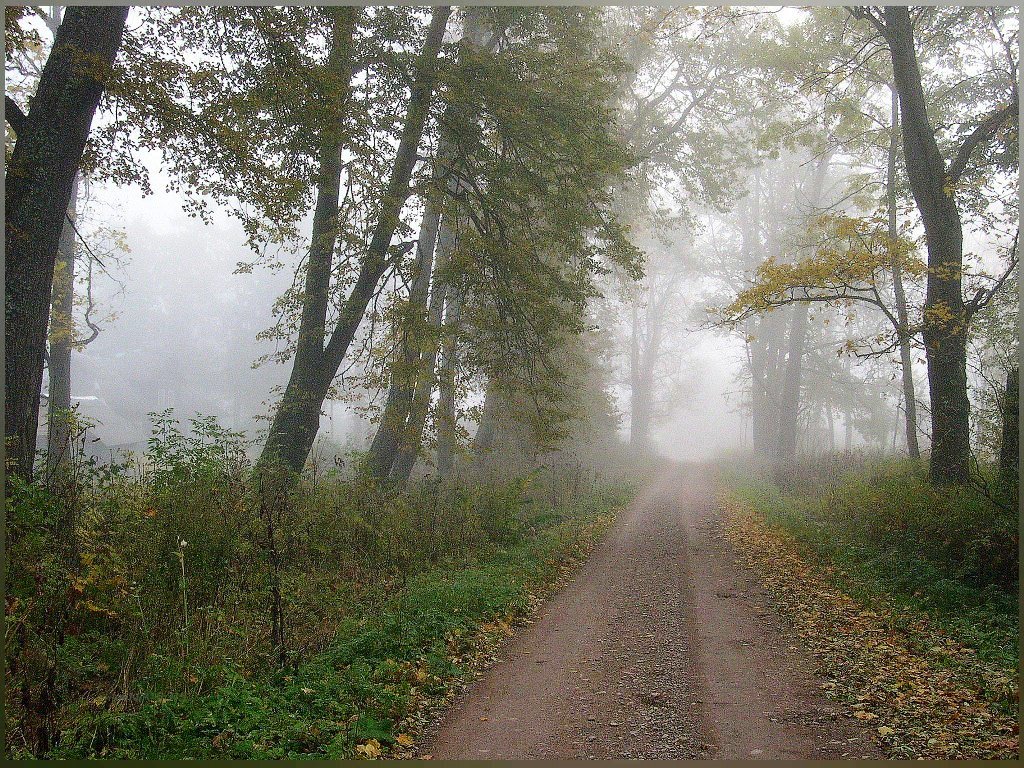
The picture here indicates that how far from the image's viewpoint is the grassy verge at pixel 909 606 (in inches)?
181

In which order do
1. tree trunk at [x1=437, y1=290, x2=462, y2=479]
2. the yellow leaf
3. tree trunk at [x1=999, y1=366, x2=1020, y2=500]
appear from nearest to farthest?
the yellow leaf < tree trunk at [x1=999, y1=366, x2=1020, y2=500] < tree trunk at [x1=437, y1=290, x2=462, y2=479]

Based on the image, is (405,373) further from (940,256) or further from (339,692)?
(940,256)

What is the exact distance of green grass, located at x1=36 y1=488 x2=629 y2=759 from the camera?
379 centimetres

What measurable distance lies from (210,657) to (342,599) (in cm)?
195

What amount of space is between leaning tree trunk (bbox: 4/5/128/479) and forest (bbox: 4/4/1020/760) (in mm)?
33

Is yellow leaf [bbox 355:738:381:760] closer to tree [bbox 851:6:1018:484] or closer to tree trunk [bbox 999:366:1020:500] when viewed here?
tree trunk [bbox 999:366:1020:500]

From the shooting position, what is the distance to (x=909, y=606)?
7.01 meters

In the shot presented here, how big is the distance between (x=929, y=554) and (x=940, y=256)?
188 inches

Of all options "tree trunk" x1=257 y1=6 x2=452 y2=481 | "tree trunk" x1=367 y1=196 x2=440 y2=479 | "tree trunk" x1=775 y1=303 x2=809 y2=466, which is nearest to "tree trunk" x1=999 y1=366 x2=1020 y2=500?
"tree trunk" x1=367 y1=196 x2=440 y2=479

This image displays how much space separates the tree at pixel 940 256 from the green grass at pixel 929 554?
78cm

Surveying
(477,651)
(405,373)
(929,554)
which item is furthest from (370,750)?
(929,554)

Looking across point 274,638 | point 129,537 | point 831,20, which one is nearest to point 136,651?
point 274,638

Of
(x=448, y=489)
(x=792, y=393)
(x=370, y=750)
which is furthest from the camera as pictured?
(x=792, y=393)

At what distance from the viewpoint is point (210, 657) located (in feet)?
16.0
